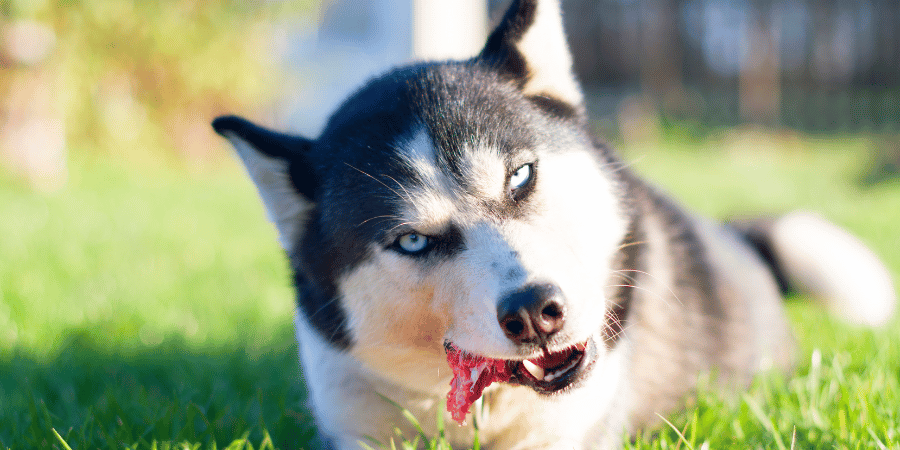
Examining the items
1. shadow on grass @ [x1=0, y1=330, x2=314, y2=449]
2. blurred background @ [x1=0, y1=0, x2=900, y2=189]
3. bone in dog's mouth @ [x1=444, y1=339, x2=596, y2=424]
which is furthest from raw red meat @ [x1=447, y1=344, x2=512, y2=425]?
blurred background @ [x1=0, y1=0, x2=900, y2=189]

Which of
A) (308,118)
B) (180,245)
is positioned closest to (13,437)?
(180,245)

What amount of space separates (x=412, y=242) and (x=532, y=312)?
1.51 feet

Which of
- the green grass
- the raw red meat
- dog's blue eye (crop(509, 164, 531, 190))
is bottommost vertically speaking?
the green grass

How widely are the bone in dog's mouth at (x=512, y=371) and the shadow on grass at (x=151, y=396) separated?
0.67 m

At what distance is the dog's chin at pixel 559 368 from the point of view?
1752 millimetres

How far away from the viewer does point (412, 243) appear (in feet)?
6.15

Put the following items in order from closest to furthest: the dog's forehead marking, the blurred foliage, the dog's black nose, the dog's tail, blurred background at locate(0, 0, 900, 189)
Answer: the dog's black nose
the dog's forehead marking
the dog's tail
blurred background at locate(0, 0, 900, 189)
the blurred foliage

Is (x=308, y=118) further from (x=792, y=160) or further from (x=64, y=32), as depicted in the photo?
(x=792, y=160)

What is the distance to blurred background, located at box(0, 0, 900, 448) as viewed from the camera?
285 centimetres

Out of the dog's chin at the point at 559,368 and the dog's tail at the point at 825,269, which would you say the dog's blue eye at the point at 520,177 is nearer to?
the dog's chin at the point at 559,368

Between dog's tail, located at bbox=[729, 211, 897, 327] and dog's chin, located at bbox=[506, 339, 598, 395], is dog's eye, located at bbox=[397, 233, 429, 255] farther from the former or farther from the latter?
dog's tail, located at bbox=[729, 211, 897, 327]

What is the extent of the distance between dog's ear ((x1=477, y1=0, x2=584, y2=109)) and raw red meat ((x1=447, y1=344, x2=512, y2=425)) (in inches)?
36.6

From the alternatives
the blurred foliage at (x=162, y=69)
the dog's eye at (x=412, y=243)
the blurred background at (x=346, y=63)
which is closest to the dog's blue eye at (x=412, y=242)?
the dog's eye at (x=412, y=243)

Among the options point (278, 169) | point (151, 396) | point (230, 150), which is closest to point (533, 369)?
point (278, 169)
